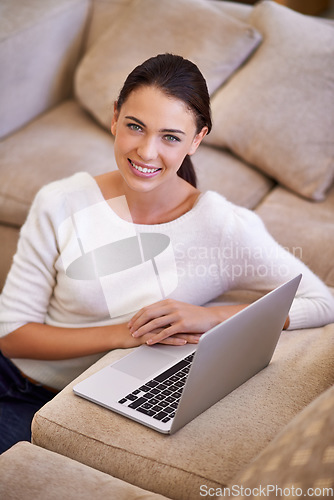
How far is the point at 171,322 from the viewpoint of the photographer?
4.12 ft

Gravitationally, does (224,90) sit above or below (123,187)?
below

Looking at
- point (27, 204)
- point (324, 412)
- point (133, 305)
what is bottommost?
point (27, 204)

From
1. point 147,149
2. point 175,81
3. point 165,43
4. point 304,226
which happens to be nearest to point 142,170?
point 147,149

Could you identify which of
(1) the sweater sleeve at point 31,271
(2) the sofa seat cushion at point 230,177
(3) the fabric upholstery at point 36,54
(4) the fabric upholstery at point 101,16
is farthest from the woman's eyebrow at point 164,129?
(4) the fabric upholstery at point 101,16

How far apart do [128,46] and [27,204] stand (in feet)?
2.11

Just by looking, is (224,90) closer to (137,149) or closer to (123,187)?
(123,187)

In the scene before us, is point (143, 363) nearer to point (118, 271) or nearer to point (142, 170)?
point (118, 271)

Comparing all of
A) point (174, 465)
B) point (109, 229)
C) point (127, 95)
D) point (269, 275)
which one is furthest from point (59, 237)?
point (174, 465)

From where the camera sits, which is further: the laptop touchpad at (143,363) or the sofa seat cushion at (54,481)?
the laptop touchpad at (143,363)

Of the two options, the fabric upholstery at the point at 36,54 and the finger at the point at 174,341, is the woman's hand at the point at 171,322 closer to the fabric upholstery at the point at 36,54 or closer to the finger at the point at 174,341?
the finger at the point at 174,341

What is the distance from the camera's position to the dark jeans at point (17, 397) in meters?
1.41

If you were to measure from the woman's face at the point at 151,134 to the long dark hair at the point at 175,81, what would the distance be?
0.4 inches

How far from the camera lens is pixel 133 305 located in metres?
1.38

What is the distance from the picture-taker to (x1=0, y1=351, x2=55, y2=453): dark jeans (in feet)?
4.64
